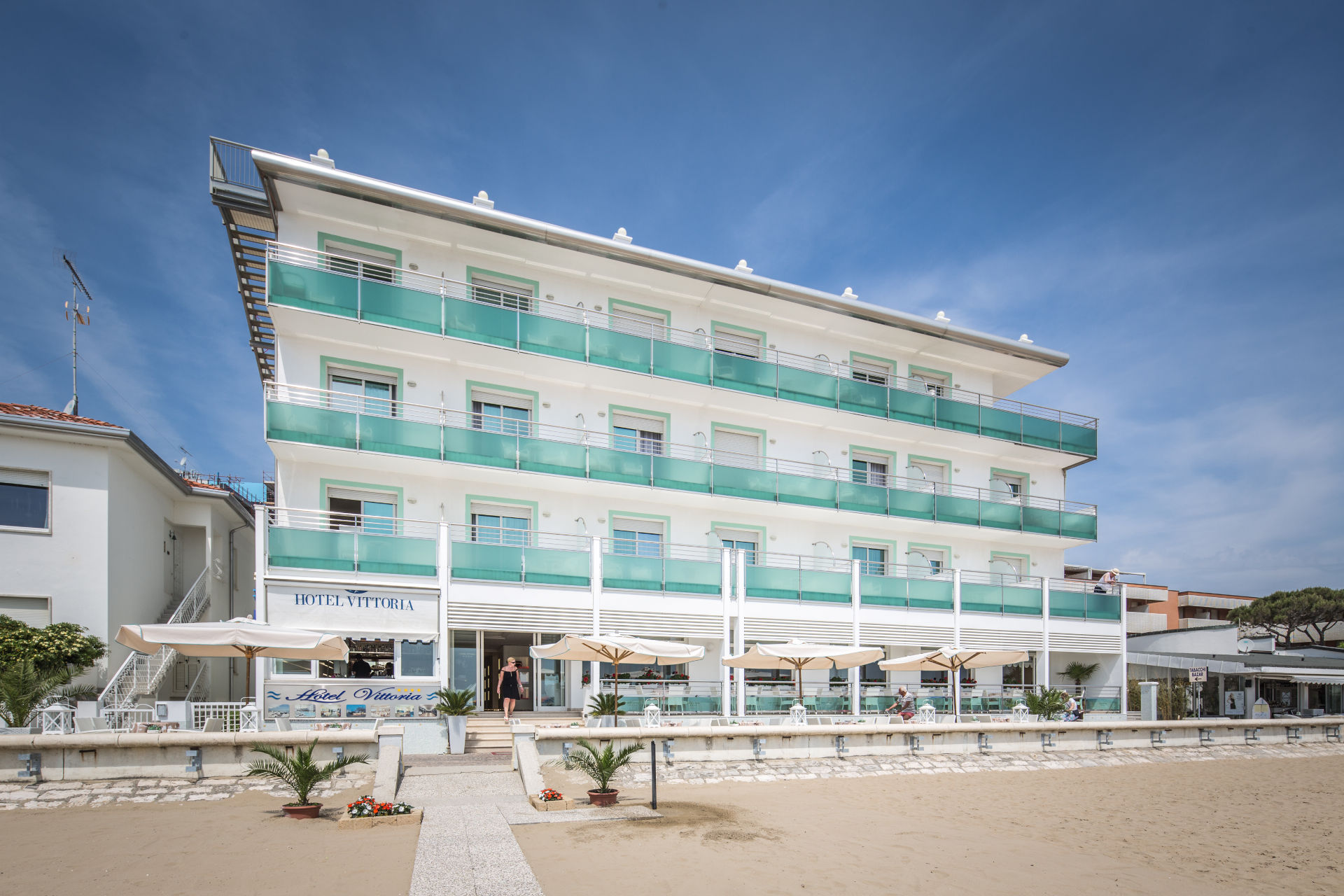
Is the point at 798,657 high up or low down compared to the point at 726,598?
down

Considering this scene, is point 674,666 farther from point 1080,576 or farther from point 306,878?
point 1080,576

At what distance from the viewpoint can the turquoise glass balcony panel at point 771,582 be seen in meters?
23.0

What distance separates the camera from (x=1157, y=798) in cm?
1567

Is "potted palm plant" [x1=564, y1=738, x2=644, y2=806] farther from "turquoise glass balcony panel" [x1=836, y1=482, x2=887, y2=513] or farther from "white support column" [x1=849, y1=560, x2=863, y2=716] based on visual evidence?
"turquoise glass balcony panel" [x1=836, y1=482, x2=887, y2=513]

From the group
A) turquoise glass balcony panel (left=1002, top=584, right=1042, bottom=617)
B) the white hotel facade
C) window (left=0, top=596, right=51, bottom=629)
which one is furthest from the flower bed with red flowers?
turquoise glass balcony panel (left=1002, top=584, right=1042, bottom=617)

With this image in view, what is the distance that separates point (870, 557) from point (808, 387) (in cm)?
601

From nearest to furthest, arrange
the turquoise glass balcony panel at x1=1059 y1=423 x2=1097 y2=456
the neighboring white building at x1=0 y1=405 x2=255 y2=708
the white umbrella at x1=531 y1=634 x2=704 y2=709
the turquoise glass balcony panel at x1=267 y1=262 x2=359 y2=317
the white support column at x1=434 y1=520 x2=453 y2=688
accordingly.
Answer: the white umbrella at x1=531 y1=634 x2=704 y2=709
the neighboring white building at x1=0 y1=405 x2=255 y2=708
the white support column at x1=434 y1=520 x2=453 y2=688
the turquoise glass balcony panel at x1=267 y1=262 x2=359 y2=317
the turquoise glass balcony panel at x1=1059 y1=423 x2=1097 y2=456

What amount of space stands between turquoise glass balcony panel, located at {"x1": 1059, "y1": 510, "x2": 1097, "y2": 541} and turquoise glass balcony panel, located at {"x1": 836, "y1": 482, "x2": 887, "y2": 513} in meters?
7.56

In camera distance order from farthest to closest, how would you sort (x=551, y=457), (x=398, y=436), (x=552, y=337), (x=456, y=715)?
(x=552, y=337), (x=551, y=457), (x=398, y=436), (x=456, y=715)

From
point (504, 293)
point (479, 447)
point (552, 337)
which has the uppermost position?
point (504, 293)

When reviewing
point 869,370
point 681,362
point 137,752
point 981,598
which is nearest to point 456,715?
point 137,752

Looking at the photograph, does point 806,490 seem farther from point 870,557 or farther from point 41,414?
point 41,414

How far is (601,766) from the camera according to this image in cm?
1259

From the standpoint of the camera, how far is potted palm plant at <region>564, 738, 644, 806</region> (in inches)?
486
